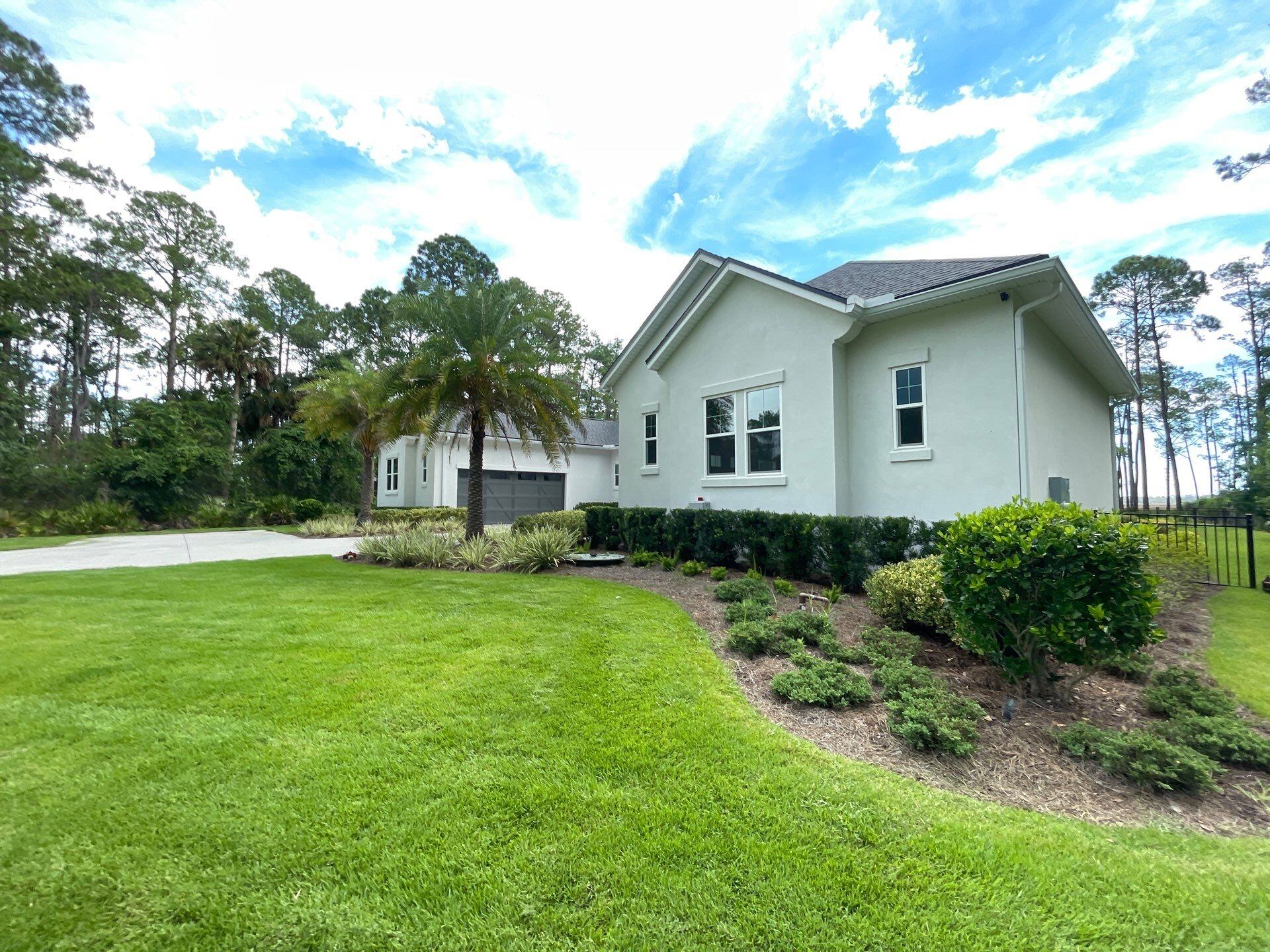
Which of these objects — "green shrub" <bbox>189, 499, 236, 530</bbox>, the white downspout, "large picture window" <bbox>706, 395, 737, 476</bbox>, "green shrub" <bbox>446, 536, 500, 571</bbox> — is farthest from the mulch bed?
"green shrub" <bbox>189, 499, 236, 530</bbox>

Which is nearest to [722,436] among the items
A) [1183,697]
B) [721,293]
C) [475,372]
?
[721,293]

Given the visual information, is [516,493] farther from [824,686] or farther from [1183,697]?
[1183,697]

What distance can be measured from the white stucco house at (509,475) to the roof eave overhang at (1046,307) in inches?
491

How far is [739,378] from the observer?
34.2ft

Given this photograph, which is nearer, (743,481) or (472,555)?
(472,555)

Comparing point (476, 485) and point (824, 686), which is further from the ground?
point (476, 485)

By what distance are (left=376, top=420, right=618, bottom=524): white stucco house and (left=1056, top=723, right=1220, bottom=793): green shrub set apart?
1691 centimetres

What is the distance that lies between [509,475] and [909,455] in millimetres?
15497

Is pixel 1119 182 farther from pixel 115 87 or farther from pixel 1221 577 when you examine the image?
pixel 115 87

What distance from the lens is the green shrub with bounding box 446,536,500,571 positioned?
9.48 meters

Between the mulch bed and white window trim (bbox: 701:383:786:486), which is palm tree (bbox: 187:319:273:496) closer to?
white window trim (bbox: 701:383:786:486)

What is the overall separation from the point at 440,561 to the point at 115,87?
42.6ft

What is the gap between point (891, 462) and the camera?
8.72 metres

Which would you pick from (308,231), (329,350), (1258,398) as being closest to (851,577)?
(308,231)
